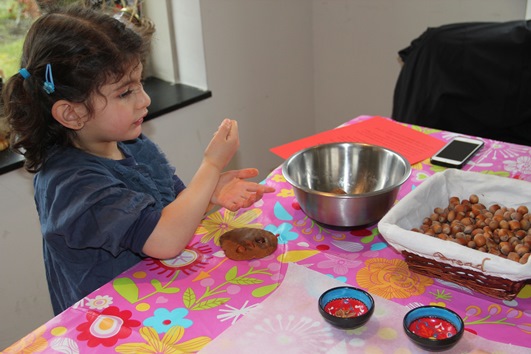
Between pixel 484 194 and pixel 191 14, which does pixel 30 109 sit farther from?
pixel 191 14

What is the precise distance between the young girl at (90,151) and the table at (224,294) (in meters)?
0.06

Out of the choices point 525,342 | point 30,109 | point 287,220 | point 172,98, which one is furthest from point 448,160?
point 172,98

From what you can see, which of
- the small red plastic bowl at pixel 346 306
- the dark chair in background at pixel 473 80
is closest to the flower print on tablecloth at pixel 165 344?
the small red plastic bowl at pixel 346 306

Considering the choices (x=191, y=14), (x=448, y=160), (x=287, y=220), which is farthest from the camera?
(x=191, y=14)

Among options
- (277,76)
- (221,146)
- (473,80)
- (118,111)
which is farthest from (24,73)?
(277,76)

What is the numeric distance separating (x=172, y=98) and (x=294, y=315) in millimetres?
1259

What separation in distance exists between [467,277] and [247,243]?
14.5 inches

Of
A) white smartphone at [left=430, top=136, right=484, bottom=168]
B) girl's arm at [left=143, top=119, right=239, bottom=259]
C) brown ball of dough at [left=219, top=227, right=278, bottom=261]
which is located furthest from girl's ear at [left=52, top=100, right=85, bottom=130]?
white smartphone at [left=430, top=136, right=484, bottom=168]

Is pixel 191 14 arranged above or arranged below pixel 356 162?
above

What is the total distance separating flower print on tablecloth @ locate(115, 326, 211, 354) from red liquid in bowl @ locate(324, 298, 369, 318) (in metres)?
0.18

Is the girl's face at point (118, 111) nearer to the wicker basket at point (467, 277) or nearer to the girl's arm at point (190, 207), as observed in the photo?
the girl's arm at point (190, 207)

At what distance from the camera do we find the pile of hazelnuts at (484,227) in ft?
2.89

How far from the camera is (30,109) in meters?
0.99

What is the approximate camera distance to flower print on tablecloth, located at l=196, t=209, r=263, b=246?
1078mm
